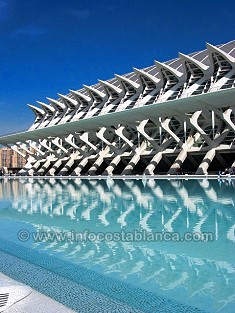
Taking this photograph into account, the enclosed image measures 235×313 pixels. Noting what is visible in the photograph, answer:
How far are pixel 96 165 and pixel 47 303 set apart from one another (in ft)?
91.0

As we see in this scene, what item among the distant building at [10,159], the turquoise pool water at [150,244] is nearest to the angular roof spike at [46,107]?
the distant building at [10,159]

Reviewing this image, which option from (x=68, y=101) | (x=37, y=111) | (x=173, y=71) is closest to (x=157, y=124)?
(x=173, y=71)

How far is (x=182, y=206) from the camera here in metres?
9.03

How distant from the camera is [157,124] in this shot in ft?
84.1

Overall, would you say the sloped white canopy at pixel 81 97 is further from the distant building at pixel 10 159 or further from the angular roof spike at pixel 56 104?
the distant building at pixel 10 159

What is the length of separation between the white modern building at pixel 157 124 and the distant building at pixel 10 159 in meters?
13.6

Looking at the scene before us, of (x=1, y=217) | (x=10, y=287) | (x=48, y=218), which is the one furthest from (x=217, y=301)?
(x=1, y=217)

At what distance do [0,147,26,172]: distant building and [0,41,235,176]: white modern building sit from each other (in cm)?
1358

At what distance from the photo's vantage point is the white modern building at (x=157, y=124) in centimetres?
2355

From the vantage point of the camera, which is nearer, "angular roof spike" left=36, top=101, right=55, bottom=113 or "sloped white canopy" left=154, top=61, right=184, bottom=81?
"sloped white canopy" left=154, top=61, right=184, bottom=81

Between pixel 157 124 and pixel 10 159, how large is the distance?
3264 centimetres

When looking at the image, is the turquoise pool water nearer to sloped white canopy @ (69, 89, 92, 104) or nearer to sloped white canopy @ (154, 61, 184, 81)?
sloped white canopy @ (154, 61, 184, 81)

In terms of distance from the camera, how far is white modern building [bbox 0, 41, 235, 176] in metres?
23.5

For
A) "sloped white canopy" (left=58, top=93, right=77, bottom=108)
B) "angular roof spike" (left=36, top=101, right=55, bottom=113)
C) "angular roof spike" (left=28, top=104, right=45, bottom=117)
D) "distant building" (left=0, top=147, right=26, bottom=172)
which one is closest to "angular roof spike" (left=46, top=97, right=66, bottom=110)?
"angular roof spike" (left=36, top=101, right=55, bottom=113)
